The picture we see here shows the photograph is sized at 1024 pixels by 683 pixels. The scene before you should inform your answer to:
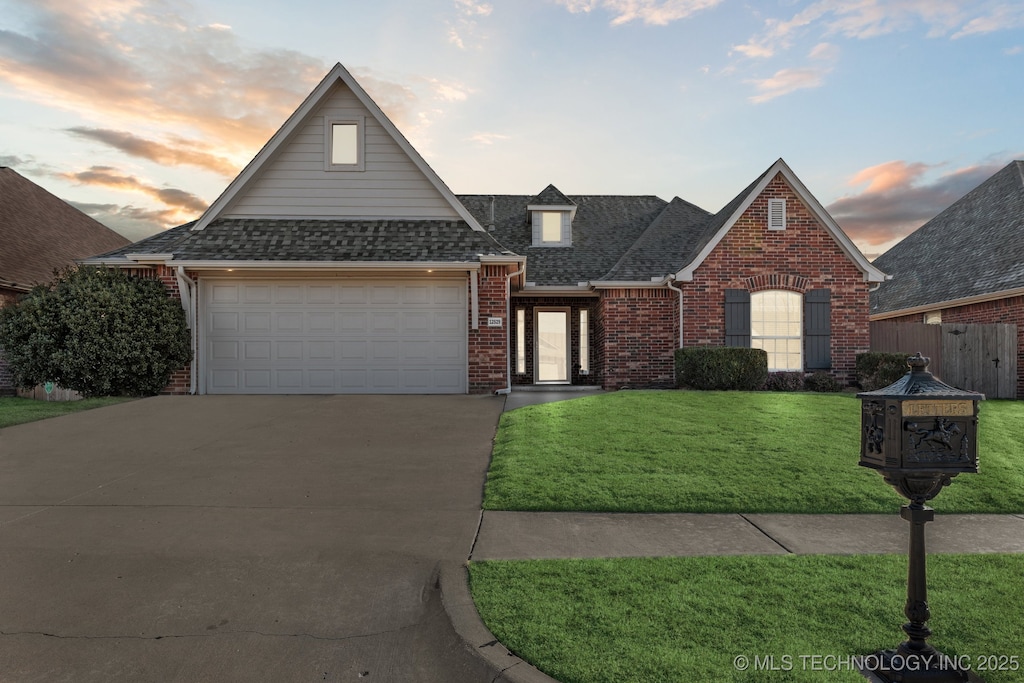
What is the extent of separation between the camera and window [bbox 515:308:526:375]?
18766mm

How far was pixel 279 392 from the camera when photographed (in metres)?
13.8

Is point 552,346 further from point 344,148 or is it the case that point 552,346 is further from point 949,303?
point 949,303

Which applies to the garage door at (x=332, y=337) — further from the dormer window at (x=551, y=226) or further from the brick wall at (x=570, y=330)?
the dormer window at (x=551, y=226)

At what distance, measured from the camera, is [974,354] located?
51.1 feet

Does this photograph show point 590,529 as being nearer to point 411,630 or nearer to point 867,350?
point 411,630

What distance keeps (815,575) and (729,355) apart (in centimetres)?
1074

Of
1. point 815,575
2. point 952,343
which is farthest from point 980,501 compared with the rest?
point 952,343

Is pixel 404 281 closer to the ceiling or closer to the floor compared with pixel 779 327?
closer to the ceiling

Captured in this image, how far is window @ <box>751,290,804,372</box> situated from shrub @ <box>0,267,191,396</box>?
14.2 meters

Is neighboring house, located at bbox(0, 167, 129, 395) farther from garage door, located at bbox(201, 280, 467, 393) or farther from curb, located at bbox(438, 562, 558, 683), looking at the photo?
curb, located at bbox(438, 562, 558, 683)

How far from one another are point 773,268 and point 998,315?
6.91 metres

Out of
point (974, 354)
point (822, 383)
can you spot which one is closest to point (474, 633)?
point (822, 383)

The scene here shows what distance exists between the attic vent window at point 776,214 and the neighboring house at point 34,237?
2020 centimetres

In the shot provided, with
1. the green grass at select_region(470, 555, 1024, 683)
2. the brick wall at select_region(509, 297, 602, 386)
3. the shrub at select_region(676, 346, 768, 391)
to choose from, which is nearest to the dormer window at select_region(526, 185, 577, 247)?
the brick wall at select_region(509, 297, 602, 386)
